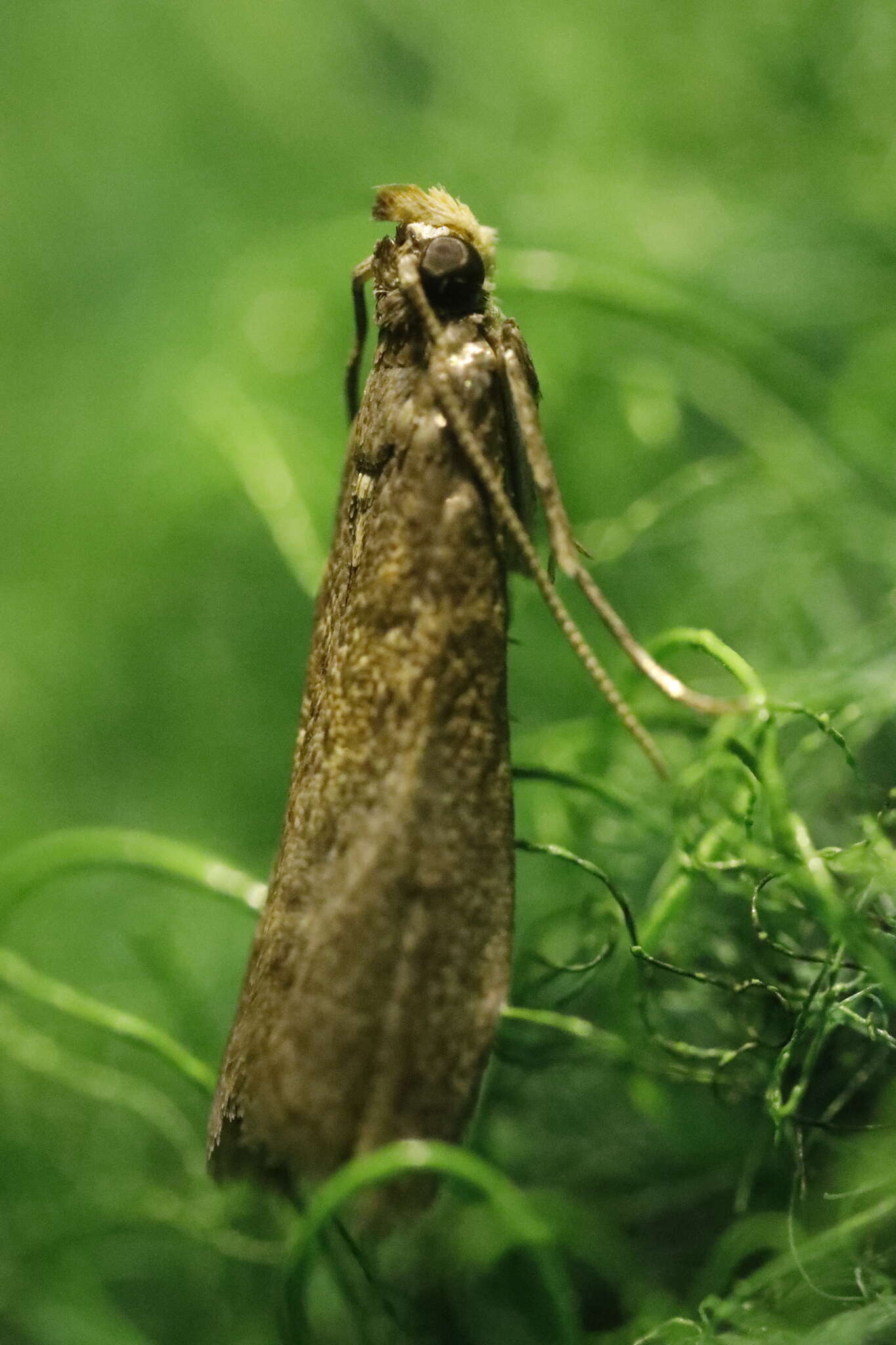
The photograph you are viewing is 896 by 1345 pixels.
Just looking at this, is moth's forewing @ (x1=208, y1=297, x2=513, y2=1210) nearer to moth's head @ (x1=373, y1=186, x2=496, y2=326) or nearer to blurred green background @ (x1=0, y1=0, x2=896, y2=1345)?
moth's head @ (x1=373, y1=186, x2=496, y2=326)

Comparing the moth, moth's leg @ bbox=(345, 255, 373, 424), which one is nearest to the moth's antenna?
the moth

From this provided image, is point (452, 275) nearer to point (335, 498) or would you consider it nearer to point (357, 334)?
point (357, 334)

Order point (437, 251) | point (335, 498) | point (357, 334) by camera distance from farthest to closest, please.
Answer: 1. point (335, 498)
2. point (357, 334)
3. point (437, 251)

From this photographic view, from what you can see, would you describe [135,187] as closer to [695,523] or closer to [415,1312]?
[695,523]

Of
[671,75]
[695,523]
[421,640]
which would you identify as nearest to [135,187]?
[671,75]

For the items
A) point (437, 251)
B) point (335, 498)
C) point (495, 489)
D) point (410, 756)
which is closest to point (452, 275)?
point (437, 251)
